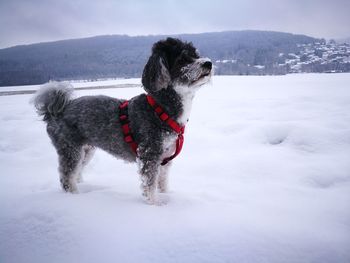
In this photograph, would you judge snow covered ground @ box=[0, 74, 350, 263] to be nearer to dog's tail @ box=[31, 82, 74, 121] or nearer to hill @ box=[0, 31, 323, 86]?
dog's tail @ box=[31, 82, 74, 121]

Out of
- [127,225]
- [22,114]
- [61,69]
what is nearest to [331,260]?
[127,225]

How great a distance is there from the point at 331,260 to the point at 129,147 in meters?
3.05

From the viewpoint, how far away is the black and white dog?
384 cm

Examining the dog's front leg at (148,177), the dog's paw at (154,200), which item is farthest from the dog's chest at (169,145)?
the dog's paw at (154,200)

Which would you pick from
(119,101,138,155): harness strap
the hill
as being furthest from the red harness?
the hill

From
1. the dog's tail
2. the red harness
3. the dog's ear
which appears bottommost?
the red harness

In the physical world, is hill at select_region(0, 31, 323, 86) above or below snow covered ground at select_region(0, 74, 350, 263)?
above

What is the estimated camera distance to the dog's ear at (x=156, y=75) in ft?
12.3

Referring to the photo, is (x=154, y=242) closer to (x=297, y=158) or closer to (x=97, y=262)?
(x=97, y=262)

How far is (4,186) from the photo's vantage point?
4672 mm

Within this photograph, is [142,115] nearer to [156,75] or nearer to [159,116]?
[159,116]

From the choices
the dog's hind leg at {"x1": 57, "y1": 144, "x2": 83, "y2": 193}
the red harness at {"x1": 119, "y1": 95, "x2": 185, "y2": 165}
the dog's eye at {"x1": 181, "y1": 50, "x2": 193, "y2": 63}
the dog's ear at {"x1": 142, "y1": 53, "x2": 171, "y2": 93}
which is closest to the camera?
the dog's ear at {"x1": 142, "y1": 53, "x2": 171, "y2": 93}

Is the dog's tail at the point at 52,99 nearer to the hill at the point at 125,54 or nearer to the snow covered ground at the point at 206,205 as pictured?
the snow covered ground at the point at 206,205

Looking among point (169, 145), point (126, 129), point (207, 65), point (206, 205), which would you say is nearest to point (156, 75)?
point (207, 65)
